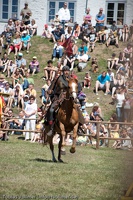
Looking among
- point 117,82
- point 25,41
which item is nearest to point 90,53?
point 25,41

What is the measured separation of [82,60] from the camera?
31.1 metres

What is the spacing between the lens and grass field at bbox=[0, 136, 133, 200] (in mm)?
12641

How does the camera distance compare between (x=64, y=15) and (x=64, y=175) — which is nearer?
(x=64, y=175)

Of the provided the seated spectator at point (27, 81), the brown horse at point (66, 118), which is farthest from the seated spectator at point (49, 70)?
the brown horse at point (66, 118)

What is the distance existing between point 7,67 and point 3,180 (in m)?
16.7

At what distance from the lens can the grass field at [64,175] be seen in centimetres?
1264

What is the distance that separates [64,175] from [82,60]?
16.4 metres

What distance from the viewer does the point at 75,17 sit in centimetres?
3716

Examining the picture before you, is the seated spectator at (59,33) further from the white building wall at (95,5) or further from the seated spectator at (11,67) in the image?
the white building wall at (95,5)

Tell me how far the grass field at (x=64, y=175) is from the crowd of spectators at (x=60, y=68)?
3192 millimetres

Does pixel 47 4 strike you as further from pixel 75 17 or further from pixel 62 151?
pixel 62 151

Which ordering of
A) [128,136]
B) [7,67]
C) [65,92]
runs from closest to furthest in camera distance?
[65,92] → [128,136] → [7,67]

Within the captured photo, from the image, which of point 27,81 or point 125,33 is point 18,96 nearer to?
point 27,81

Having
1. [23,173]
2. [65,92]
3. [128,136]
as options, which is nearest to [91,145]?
[128,136]
